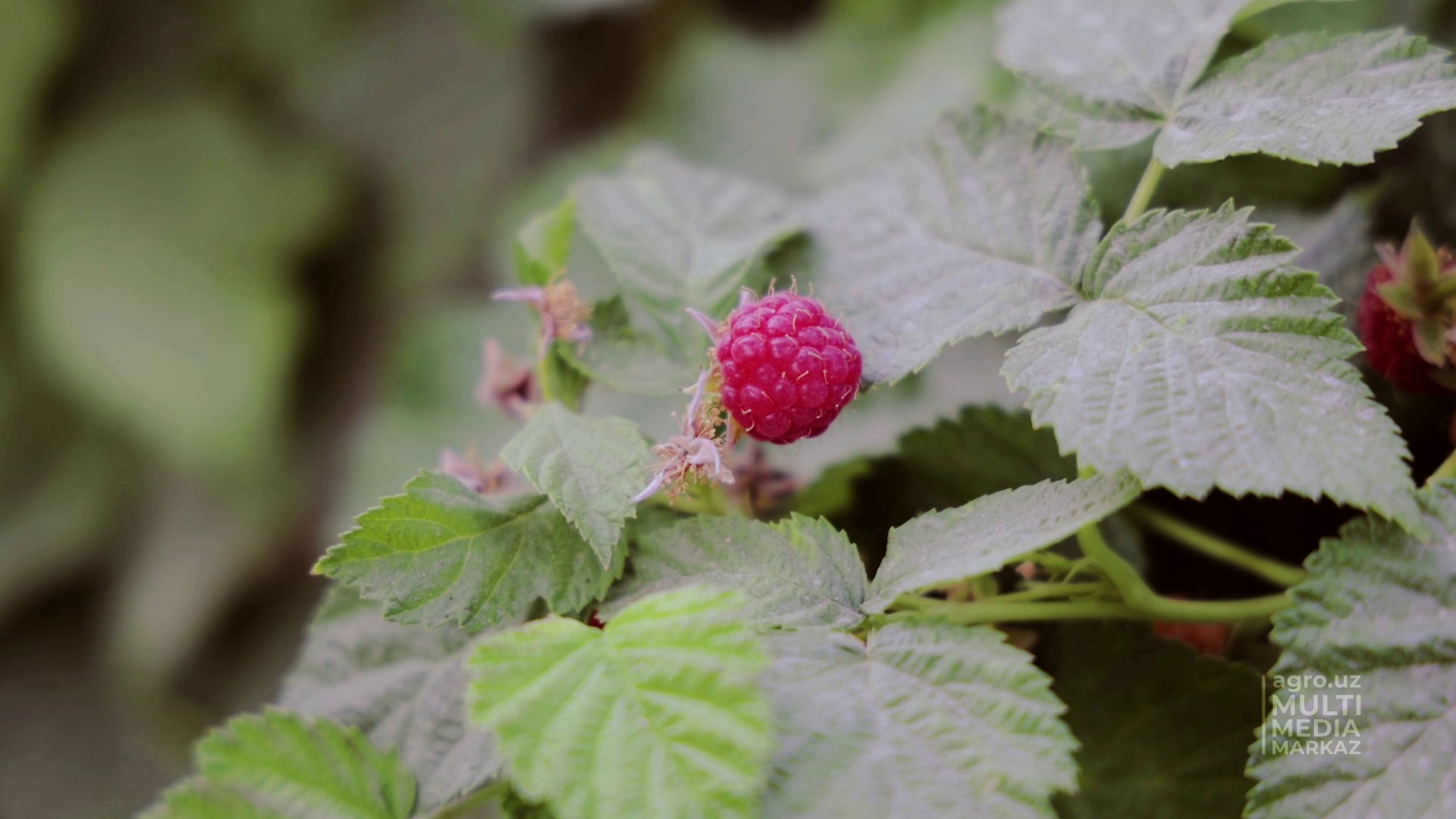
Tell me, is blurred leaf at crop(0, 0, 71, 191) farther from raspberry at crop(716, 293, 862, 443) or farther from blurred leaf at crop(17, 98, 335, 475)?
raspberry at crop(716, 293, 862, 443)

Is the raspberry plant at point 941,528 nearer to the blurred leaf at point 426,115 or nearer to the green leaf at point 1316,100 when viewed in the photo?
the green leaf at point 1316,100

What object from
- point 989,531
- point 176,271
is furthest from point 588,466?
point 176,271

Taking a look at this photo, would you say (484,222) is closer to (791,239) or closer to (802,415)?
(791,239)

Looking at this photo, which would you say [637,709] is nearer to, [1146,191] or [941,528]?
[941,528]

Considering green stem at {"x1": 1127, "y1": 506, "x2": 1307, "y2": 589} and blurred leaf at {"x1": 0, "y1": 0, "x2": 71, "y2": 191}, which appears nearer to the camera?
green stem at {"x1": 1127, "y1": 506, "x2": 1307, "y2": 589}

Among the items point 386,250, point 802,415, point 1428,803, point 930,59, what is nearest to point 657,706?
point 802,415

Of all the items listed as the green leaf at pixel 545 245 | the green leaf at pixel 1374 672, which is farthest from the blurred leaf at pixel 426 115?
the green leaf at pixel 1374 672

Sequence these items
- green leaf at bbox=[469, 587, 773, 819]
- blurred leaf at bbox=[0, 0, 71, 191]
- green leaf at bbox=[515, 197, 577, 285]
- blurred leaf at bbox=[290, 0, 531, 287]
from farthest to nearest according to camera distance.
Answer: blurred leaf at bbox=[290, 0, 531, 287], blurred leaf at bbox=[0, 0, 71, 191], green leaf at bbox=[515, 197, 577, 285], green leaf at bbox=[469, 587, 773, 819]

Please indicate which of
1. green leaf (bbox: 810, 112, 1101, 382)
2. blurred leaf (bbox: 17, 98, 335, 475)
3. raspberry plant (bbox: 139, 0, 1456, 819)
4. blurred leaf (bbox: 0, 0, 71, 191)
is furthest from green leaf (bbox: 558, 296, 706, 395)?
blurred leaf (bbox: 0, 0, 71, 191)

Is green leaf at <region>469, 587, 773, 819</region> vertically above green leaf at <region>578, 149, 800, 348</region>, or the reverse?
green leaf at <region>578, 149, 800, 348</region>
